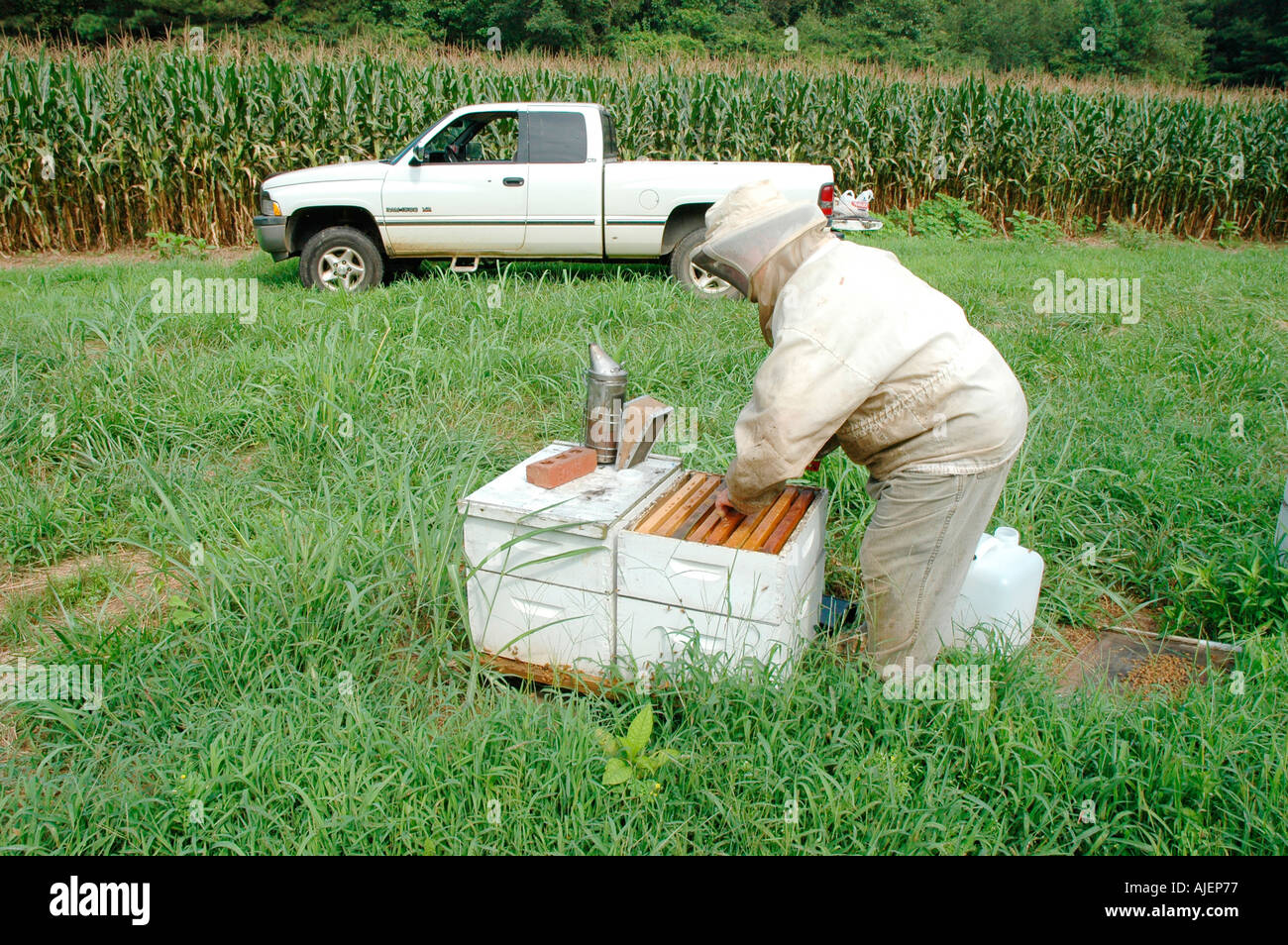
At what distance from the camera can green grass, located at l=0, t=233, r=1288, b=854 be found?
2.61 m

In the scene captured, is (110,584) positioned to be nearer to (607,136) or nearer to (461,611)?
(461,611)

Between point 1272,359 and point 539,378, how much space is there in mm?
5298

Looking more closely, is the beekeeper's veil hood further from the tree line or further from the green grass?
the tree line

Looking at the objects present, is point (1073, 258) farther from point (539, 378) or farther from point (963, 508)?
point (963, 508)

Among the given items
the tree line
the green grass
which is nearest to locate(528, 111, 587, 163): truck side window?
the green grass

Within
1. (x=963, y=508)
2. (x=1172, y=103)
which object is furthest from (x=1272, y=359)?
(x=1172, y=103)

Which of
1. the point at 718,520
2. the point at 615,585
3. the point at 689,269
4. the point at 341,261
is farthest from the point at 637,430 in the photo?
the point at 341,261

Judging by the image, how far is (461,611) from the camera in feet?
10.6

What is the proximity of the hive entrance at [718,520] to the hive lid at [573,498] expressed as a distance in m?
0.10

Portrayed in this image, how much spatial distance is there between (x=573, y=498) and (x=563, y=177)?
6.45 m

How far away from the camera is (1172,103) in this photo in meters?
15.4

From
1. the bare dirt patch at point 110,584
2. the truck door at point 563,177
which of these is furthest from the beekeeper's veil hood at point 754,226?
the truck door at point 563,177

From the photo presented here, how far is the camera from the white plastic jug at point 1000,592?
139 inches

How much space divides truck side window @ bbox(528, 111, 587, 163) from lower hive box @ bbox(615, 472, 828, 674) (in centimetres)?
669
